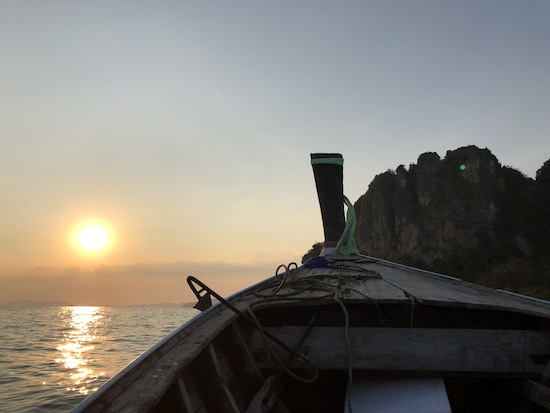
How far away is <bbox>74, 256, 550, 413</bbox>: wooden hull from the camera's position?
2.37 metres

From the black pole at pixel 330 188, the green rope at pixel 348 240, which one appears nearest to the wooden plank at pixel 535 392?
the green rope at pixel 348 240

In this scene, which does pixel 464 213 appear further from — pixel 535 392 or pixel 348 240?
pixel 535 392

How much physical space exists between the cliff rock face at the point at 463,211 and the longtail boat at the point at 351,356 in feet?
200

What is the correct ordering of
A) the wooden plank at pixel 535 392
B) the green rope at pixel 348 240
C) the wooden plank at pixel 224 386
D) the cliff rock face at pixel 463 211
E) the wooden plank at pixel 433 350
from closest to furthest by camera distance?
1. the wooden plank at pixel 224 386
2. the wooden plank at pixel 535 392
3. the wooden plank at pixel 433 350
4. the green rope at pixel 348 240
5. the cliff rock face at pixel 463 211

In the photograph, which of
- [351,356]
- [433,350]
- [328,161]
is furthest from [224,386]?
[328,161]

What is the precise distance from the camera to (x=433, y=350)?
2.90m

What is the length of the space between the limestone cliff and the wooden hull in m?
59.8

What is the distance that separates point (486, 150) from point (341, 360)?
72.6 metres

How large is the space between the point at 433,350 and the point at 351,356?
0.63 m

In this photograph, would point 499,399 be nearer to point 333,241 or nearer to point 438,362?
point 438,362

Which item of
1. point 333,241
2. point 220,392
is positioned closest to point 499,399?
point 220,392

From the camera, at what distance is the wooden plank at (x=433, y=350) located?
285 centimetres

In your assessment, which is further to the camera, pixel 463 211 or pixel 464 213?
pixel 463 211

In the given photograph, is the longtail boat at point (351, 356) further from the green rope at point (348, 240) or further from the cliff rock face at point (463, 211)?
the cliff rock face at point (463, 211)
